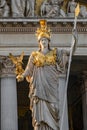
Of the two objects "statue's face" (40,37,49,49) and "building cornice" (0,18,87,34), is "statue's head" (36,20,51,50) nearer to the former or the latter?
"statue's face" (40,37,49,49)

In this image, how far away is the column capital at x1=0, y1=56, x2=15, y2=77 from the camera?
24.1 metres

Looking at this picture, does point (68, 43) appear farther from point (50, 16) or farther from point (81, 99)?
point (81, 99)

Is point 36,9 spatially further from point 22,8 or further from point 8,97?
point 8,97

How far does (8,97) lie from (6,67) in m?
1.39

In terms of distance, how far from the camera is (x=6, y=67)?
24.1 metres

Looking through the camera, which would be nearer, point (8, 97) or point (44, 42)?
point (44, 42)

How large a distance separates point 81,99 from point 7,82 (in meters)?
6.93

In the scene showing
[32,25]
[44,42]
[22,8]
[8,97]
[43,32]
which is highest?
[43,32]

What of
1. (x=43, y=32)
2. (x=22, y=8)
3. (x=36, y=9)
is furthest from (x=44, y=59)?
(x=36, y=9)

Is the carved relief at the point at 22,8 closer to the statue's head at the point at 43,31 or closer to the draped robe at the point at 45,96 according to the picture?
the statue's head at the point at 43,31

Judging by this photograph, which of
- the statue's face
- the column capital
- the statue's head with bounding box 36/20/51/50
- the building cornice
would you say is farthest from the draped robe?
the column capital

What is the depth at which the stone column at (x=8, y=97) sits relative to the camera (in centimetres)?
2341

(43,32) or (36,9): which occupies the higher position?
(43,32)

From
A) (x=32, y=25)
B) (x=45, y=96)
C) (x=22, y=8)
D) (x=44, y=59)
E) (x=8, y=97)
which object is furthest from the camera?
(x=22, y=8)
